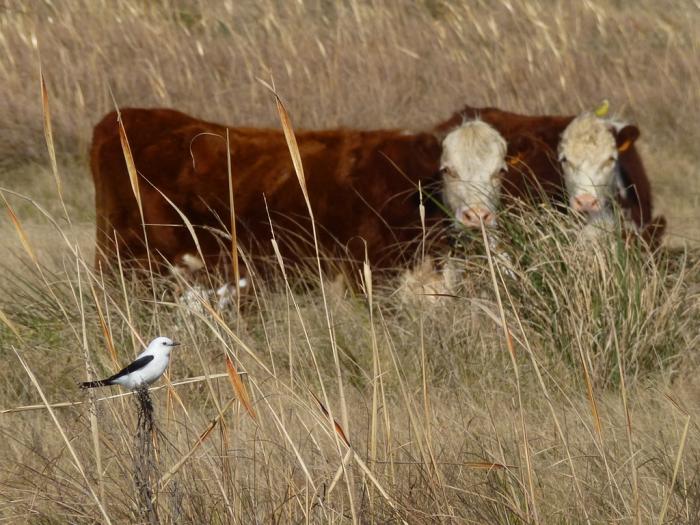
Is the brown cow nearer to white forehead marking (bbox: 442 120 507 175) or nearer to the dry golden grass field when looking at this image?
white forehead marking (bbox: 442 120 507 175)

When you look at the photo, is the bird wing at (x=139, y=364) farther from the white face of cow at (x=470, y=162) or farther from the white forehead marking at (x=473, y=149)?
the white forehead marking at (x=473, y=149)

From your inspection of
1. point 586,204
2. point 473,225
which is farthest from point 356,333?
point 586,204

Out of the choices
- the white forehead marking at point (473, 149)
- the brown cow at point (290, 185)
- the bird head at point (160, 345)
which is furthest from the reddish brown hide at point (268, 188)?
the bird head at point (160, 345)

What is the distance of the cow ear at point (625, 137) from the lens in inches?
224

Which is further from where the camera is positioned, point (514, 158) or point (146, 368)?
point (514, 158)

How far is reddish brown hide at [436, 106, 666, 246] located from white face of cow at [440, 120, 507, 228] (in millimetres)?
83

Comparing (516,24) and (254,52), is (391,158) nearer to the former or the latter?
(254,52)

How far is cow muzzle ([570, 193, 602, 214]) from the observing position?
4.99m

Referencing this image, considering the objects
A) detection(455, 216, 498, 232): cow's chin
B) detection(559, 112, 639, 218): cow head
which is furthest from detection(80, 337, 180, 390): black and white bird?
detection(559, 112, 639, 218): cow head

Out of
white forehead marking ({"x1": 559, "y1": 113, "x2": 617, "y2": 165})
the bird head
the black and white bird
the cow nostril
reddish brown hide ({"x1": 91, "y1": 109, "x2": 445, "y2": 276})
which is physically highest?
the bird head

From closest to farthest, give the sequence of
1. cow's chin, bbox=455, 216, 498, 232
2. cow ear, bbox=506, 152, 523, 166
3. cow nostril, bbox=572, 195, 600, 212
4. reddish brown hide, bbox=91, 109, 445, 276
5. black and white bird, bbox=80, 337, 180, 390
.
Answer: black and white bird, bbox=80, 337, 180, 390 → cow's chin, bbox=455, 216, 498, 232 → cow nostril, bbox=572, 195, 600, 212 → cow ear, bbox=506, 152, 523, 166 → reddish brown hide, bbox=91, 109, 445, 276

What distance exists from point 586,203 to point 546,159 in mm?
790

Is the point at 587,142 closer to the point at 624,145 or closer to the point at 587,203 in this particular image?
the point at 624,145

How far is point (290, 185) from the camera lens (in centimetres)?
561
